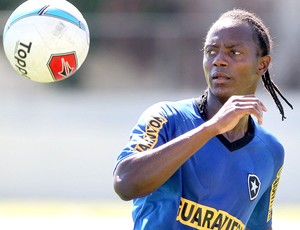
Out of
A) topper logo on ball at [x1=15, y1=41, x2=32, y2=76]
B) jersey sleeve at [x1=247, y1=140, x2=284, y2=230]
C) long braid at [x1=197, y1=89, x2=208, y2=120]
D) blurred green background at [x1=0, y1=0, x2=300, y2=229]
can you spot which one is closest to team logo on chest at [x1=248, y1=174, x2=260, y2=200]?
jersey sleeve at [x1=247, y1=140, x2=284, y2=230]

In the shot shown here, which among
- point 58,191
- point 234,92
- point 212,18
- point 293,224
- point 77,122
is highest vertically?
point 212,18

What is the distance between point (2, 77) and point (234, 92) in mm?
8787

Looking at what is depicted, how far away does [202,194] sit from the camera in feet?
16.0

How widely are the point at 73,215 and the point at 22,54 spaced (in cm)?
590

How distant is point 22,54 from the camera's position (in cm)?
568

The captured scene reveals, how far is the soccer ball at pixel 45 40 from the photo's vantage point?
568 centimetres

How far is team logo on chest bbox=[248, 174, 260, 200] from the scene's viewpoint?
5.12 m

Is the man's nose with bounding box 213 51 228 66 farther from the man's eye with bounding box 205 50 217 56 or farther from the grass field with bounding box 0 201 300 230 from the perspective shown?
the grass field with bounding box 0 201 300 230

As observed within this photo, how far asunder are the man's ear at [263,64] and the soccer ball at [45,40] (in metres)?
1.29

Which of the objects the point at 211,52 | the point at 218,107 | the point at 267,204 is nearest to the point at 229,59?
the point at 211,52

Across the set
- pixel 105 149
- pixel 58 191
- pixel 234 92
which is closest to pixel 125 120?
pixel 105 149

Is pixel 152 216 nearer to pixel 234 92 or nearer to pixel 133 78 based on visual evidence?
pixel 234 92

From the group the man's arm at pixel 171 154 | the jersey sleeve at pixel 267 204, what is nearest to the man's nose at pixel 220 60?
the man's arm at pixel 171 154

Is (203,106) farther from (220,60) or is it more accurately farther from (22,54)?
(22,54)
